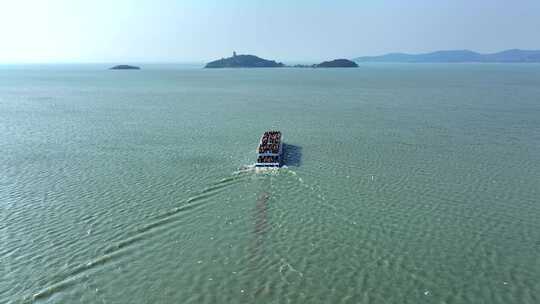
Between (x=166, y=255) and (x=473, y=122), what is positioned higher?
(x=473, y=122)

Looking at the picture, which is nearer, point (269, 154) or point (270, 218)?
point (270, 218)

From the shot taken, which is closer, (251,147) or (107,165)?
(107,165)

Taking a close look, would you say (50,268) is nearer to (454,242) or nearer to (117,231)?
(117,231)

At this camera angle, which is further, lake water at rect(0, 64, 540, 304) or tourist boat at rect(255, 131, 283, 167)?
tourist boat at rect(255, 131, 283, 167)

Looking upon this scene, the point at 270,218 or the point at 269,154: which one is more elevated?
the point at 269,154

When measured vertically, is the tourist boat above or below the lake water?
above

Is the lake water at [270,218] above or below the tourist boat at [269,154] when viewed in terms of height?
below

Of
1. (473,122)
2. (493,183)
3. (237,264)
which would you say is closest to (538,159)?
(493,183)

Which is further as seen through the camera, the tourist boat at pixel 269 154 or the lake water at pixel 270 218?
the tourist boat at pixel 269 154
